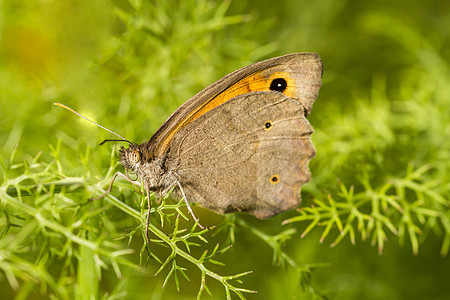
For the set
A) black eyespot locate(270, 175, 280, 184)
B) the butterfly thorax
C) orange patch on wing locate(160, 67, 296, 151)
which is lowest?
the butterfly thorax

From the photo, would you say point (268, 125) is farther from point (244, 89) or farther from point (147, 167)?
point (147, 167)

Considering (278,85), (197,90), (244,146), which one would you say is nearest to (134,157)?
(244,146)

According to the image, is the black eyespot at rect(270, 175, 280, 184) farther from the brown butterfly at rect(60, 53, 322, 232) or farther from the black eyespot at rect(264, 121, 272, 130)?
the black eyespot at rect(264, 121, 272, 130)

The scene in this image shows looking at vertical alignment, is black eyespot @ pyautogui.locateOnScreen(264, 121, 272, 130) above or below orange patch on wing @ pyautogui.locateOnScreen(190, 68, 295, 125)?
below

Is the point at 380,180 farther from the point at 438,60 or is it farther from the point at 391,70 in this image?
the point at 391,70

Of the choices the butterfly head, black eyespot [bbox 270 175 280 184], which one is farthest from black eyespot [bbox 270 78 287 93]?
the butterfly head

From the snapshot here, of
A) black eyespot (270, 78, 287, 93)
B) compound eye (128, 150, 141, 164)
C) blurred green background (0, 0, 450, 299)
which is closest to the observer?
compound eye (128, 150, 141, 164)

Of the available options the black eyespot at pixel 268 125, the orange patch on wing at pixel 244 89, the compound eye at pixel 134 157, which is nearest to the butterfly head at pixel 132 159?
the compound eye at pixel 134 157

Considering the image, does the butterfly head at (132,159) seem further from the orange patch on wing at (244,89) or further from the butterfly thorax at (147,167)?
the orange patch on wing at (244,89)
